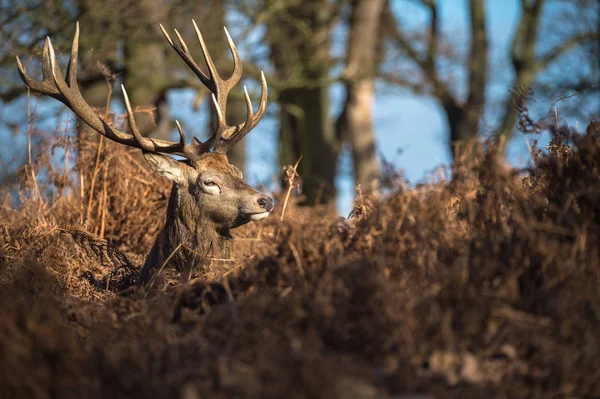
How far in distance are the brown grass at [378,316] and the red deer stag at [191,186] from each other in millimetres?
1739

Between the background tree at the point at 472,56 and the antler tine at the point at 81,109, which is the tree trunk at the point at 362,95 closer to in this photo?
the background tree at the point at 472,56

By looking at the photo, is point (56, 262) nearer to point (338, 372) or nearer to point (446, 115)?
point (338, 372)

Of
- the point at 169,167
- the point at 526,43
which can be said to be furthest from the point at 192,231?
the point at 526,43

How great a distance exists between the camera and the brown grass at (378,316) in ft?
9.99

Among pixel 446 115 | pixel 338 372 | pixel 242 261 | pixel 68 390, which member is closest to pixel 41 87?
pixel 242 261

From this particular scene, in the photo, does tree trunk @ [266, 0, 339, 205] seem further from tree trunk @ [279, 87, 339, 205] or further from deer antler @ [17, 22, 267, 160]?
deer antler @ [17, 22, 267, 160]

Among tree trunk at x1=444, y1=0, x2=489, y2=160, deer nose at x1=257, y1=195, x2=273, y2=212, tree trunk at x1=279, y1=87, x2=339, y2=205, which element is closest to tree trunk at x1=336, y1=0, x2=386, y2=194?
tree trunk at x1=279, y1=87, x2=339, y2=205

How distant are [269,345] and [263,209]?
2.91m

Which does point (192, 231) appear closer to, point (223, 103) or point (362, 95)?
point (223, 103)

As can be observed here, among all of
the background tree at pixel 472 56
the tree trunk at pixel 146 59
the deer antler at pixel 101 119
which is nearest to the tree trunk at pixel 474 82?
the background tree at pixel 472 56

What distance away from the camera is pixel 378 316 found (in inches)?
130

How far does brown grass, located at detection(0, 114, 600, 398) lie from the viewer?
3.04 meters

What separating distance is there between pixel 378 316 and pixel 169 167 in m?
3.40

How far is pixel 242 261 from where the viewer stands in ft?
16.6
